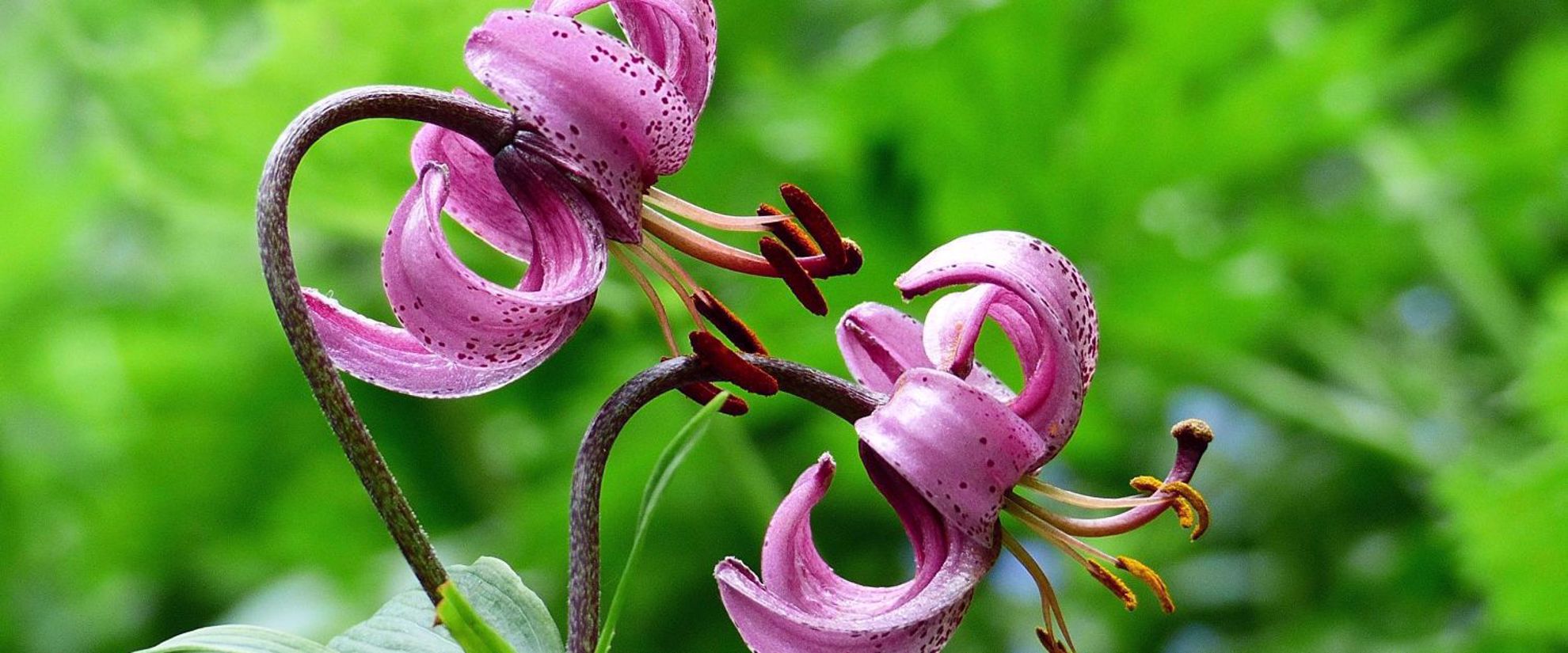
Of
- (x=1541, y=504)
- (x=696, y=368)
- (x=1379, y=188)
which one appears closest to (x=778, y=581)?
(x=696, y=368)

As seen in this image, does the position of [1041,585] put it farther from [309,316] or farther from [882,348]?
[309,316]

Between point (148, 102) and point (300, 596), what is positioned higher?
point (148, 102)

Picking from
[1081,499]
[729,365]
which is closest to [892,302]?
[1081,499]

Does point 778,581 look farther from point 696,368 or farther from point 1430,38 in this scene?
point 1430,38

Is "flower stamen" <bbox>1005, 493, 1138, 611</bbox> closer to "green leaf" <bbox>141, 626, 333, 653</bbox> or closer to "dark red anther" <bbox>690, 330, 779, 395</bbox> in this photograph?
"dark red anther" <bbox>690, 330, 779, 395</bbox>

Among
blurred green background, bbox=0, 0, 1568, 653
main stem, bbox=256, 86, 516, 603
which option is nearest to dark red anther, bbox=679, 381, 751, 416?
main stem, bbox=256, 86, 516, 603

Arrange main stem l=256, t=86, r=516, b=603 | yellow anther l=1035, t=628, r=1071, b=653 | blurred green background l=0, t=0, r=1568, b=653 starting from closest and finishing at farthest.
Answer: main stem l=256, t=86, r=516, b=603 → yellow anther l=1035, t=628, r=1071, b=653 → blurred green background l=0, t=0, r=1568, b=653
